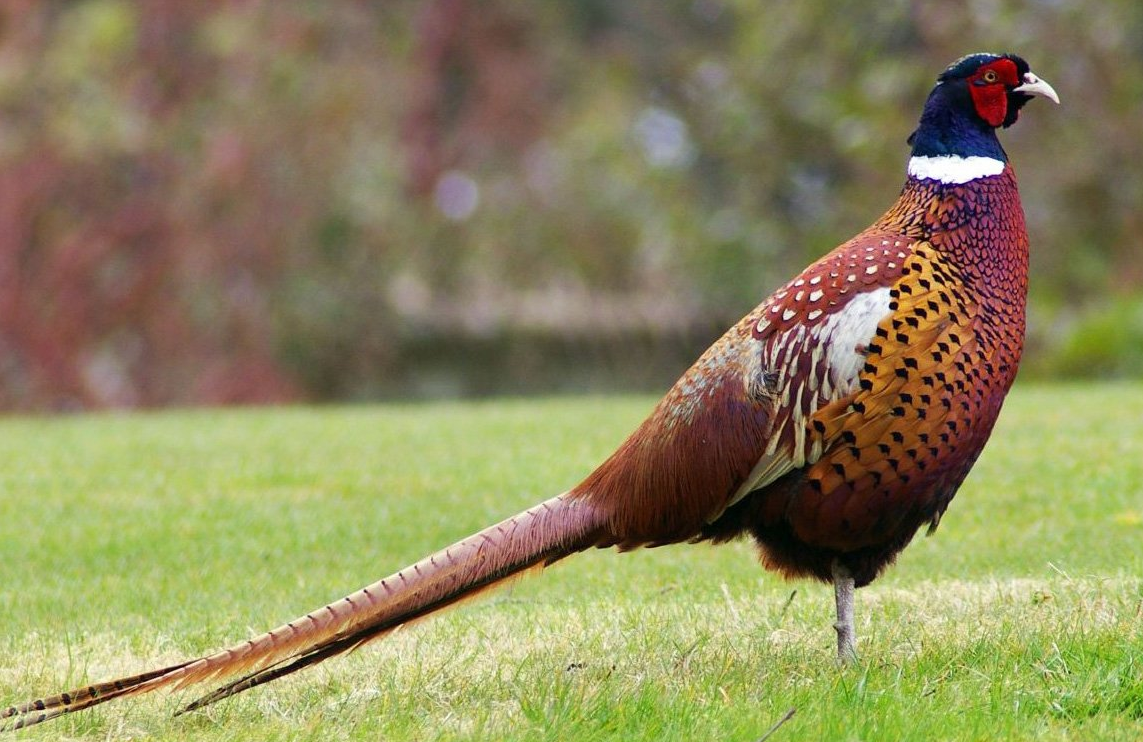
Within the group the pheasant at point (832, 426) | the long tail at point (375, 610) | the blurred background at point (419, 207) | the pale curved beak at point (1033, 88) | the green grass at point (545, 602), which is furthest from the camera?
the blurred background at point (419, 207)

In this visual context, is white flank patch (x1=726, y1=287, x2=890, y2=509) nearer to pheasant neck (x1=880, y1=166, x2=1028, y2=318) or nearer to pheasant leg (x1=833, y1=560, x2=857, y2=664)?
A: pheasant neck (x1=880, y1=166, x2=1028, y2=318)

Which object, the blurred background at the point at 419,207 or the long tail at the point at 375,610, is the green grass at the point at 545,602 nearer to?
the long tail at the point at 375,610

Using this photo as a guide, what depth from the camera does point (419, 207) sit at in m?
17.2

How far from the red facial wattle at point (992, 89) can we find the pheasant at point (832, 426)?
153 millimetres

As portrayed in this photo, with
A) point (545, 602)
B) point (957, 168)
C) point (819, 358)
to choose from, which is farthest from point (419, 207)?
point (819, 358)

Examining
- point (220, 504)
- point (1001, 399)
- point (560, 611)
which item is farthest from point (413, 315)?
point (1001, 399)

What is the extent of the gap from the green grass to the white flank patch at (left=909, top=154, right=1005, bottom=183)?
123 centimetres

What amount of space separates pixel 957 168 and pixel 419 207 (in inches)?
523

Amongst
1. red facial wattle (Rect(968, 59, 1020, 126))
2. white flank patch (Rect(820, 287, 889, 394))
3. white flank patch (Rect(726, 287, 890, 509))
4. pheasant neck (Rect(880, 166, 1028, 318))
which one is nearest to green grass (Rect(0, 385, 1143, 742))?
white flank patch (Rect(726, 287, 890, 509))

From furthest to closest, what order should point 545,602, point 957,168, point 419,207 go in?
point 419,207
point 545,602
point 957,168

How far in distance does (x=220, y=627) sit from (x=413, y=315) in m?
11.7

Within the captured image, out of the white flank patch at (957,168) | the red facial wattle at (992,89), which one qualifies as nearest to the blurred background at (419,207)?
the red facial wattle at (992,89)

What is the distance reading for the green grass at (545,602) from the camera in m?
3.66

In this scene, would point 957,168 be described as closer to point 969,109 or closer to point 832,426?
point 969,109
